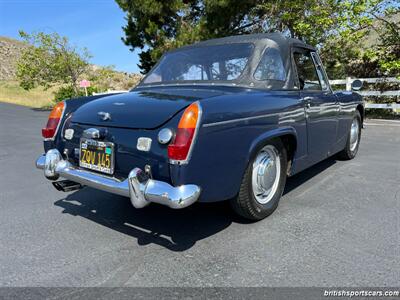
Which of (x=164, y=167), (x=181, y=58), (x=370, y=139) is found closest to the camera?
(x=164, y=167)

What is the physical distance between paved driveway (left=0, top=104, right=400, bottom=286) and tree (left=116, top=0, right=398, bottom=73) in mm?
8744

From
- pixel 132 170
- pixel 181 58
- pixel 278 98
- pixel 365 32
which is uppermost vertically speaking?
pixel 365 32

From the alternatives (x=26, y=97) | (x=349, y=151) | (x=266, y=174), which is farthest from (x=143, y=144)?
(x=26, y=97)

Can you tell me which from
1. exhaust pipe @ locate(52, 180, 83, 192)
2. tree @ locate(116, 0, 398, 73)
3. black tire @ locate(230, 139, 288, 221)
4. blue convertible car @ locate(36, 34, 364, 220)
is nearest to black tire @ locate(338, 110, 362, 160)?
blue convertible car @ locate(36, 34, 364, 220)

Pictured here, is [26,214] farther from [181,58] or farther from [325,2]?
[325,2]

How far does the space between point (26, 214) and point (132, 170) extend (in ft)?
5.45

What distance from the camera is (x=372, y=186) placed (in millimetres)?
4082

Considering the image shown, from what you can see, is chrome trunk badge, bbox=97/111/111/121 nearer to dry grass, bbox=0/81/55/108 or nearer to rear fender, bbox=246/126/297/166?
rear fender, bbox=246/126/297/166

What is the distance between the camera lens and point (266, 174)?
10.1 feet

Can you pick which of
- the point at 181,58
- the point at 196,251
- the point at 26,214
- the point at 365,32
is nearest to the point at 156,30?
the point at 365,32

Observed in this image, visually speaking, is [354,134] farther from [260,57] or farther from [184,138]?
[184,138]

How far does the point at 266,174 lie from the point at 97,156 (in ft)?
4.91

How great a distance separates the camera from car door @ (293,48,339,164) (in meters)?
3.59

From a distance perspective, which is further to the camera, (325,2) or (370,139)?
(325,2)
